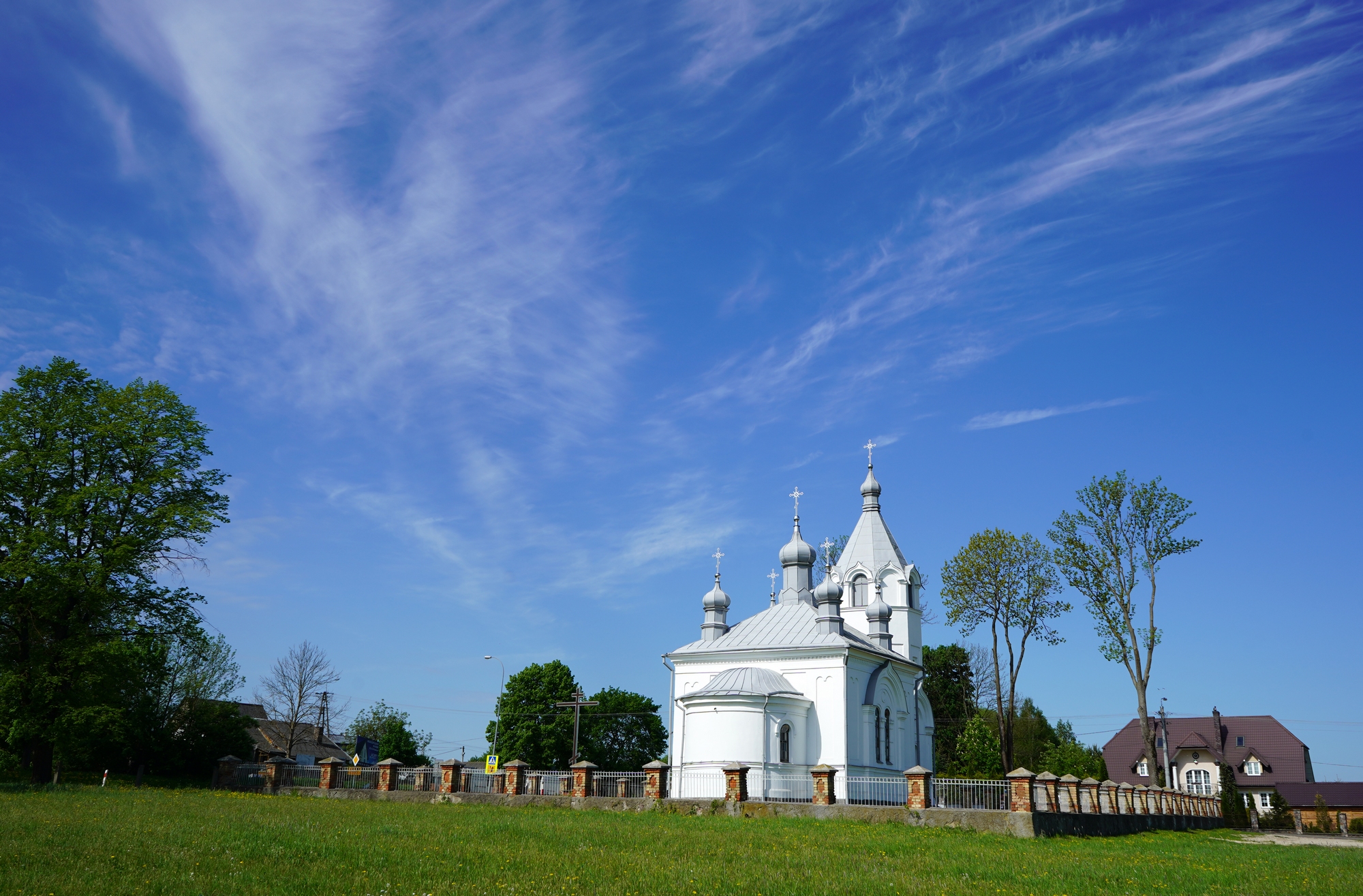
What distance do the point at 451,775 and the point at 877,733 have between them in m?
15.5

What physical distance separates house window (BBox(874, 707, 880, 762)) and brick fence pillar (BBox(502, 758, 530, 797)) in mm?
13628

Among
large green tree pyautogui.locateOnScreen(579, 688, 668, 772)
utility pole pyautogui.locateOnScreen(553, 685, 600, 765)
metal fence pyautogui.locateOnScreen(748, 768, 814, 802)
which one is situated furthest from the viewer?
large green tree pyautogui.locateOnScreen(579, 688, 668, 772)

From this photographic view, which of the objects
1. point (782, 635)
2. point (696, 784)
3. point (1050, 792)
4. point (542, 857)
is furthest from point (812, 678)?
point (542, 857)

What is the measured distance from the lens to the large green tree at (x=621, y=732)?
52.7 metres

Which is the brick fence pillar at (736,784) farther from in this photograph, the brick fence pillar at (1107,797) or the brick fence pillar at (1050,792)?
the brick fence pillar at (1107,797)

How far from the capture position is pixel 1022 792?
65.0 feet

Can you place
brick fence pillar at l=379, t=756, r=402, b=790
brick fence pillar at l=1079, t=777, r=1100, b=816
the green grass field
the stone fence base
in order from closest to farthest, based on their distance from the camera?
the green grass field
the stone fence base
brick fence pillar at l=1079, t=777, r=1100, b=816
brick fence pillar at l=379, t=756, r=402, b=790

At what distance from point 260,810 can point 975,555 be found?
31378 millimetres

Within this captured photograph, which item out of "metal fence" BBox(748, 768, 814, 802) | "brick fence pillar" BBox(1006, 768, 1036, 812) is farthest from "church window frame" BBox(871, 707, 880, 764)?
"brick fence pillar" BBox(1006, 768, 1036, 812)

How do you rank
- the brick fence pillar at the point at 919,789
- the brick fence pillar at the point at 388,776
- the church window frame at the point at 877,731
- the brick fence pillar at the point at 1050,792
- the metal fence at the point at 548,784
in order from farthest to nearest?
the church window frame at the point at 877,731 < the brick fence pillar at the point at 388,776 < the metal fence at the point at 548,784 < the brick fence pillar at the point at 1050,792 < the brick fence pillar at the point at 919,789

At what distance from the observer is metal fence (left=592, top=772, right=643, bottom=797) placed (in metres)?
24.4

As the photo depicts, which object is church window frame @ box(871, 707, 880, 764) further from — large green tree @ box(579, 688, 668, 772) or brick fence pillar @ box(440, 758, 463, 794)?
large green tree @ box(579, 688, 668, 772)

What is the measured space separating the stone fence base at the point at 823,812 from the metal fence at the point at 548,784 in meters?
0.81

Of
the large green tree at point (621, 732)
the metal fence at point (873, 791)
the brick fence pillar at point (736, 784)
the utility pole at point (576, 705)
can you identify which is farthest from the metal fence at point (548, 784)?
the large green tree at point (621, 732)
